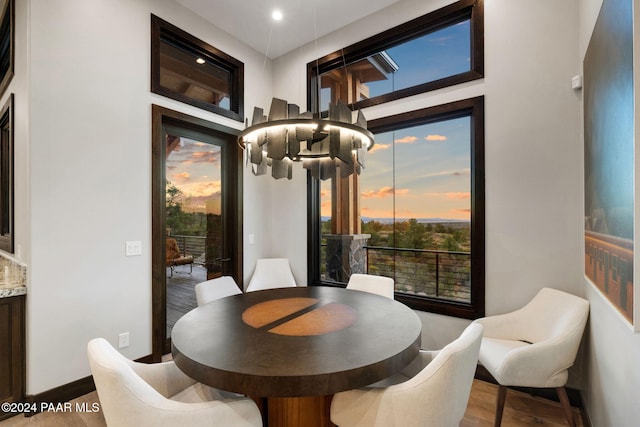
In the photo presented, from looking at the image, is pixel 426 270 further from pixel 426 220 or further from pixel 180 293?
pixel 180 293

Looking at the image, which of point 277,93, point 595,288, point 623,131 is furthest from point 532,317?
point 277,93

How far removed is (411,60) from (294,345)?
2956 mm

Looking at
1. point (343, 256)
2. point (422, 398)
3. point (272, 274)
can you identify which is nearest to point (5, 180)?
point (272, 274)

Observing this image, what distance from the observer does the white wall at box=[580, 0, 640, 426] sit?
1144mm

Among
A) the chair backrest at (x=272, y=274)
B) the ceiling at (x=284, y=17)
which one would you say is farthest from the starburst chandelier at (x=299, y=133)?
the chair backrest at (x=272, y=274)

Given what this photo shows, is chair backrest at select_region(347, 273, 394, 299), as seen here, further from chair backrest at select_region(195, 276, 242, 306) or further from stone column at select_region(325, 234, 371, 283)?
chair backrest at select_region(195, 276, 242, 306)

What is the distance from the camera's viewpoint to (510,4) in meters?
2.42

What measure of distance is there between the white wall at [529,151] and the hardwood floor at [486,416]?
62 cm

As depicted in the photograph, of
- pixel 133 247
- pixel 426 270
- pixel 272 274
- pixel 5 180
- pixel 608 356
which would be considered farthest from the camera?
pixel 272 274

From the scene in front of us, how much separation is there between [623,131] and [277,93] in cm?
361

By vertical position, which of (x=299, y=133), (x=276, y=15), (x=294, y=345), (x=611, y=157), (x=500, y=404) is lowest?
(x=500, y=404)

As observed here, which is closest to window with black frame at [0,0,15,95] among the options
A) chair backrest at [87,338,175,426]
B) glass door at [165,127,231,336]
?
glass door at [165,127,231,336]

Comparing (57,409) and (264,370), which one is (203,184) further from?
(264,370)

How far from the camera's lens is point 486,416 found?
1.99 m
